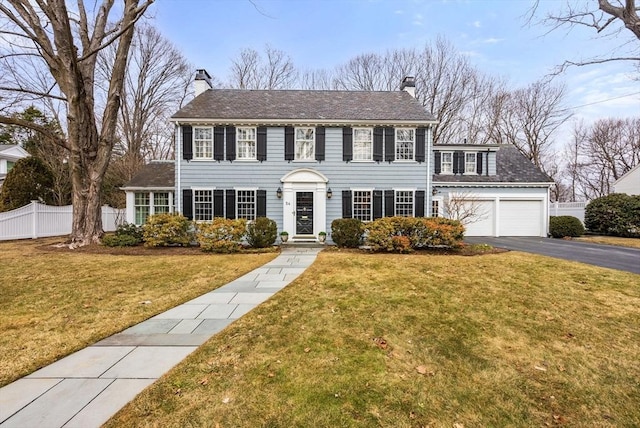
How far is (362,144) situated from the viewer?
13336 mm

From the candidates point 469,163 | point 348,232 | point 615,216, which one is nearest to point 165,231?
point 348,232

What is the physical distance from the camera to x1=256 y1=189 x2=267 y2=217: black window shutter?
1301 centimetres

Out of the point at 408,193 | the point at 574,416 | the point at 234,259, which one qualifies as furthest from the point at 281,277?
the point at 408,193

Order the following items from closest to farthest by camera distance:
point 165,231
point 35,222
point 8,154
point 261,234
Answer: point 261,234 → point 165,231 → point 35,222 → point 8,154

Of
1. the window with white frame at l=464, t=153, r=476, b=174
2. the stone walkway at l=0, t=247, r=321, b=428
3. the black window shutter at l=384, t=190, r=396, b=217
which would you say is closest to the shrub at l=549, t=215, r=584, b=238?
the window with white frame at l=464, t=153, r=476, b=174

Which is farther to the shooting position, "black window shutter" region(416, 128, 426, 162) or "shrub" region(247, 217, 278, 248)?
"black window shutter" region(416, 128, 426, 162)

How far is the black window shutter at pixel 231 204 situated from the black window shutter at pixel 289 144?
2804 mm

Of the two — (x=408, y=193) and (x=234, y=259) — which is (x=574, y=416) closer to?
(x=234, y=259)

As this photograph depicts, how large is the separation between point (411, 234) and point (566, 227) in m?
10.4

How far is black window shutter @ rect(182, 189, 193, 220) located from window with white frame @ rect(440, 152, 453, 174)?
503 inches

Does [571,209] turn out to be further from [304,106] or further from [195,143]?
[195,143]

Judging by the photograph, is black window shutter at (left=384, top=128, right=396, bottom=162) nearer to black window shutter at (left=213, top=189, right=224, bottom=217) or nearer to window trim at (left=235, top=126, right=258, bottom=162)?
window trim at (left=235, top=126, right=258, bottom=162)

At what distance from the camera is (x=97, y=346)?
11.4ft

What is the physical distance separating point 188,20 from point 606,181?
38272 millimetres
